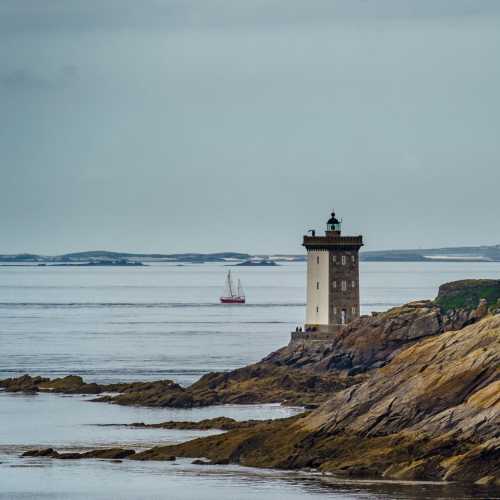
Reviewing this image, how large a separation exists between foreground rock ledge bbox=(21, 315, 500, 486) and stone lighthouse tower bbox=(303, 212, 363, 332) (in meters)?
29.4

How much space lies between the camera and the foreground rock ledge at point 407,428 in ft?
146

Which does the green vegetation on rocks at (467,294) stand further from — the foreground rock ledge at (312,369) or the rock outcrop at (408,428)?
the rock outcrop at (408,428)

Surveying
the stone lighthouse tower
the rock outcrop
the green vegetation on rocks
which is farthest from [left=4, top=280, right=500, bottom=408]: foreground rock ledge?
the rock outcrop

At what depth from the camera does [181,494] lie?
44.3 m

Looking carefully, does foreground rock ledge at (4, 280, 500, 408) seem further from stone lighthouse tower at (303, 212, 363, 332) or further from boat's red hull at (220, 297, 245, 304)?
boat's red hull at (220, 297, 245, 304)

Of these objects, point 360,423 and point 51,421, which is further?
point 51,421

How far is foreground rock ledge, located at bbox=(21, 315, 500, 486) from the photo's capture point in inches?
1751

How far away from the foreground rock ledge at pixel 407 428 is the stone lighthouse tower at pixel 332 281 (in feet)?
96.4

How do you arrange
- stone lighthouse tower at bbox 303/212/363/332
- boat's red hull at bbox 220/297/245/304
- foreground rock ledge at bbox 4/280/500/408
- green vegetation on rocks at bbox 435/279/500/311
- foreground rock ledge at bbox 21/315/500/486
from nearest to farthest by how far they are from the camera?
1. foreground rock ledge at bbox 21/315/500/486
2. foreground rock ledge at bbox 4/280/500/408
3. green vegetation on rocks at bbox 435/279/500/311
4. stone lighthouse tower at bbox 303/212/363/332
5. boat's red hull at bbox 220/297/245/304

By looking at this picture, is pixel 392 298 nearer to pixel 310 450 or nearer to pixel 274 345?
pixel 274 345

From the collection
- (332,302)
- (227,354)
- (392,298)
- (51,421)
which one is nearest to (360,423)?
(51,421)

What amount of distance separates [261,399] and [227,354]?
28049 millimetres

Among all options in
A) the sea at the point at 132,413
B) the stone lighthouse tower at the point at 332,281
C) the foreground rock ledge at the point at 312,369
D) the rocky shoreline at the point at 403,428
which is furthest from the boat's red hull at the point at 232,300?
the rocky shoreline at the point at 403,428

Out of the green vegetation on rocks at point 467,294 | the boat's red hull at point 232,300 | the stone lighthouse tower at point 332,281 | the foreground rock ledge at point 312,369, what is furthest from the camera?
the boat's red hull at point 232,300
